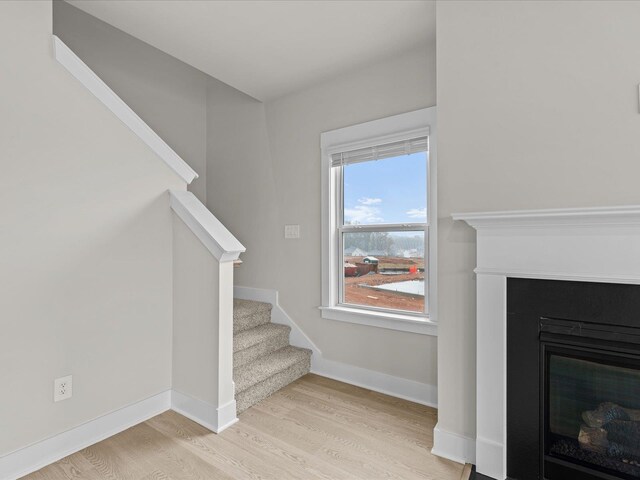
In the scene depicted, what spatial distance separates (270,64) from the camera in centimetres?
257

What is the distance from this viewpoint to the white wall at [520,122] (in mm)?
1438

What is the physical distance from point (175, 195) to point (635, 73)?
2.50m

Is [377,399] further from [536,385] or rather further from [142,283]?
[142,283]

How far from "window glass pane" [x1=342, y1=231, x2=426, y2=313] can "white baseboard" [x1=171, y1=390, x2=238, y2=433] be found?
1236mm

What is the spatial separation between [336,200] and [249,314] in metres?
1.26

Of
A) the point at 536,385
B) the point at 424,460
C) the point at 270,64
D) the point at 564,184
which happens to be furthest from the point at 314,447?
the point at 270,64

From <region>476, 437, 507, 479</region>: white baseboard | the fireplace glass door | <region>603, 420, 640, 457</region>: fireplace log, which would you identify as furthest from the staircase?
<region>603, 420, 640, 457</region>: fireplace log

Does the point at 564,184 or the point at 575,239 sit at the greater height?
the point at 564,184

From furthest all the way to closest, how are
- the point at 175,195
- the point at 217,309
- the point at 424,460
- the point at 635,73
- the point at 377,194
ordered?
the point at 377,194
the point at 175,195
the point at 217,309
the point at 424,460
the point at 635,73

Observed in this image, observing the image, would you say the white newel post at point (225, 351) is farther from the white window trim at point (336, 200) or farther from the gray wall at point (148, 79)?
the gray wall at point (148, 79)

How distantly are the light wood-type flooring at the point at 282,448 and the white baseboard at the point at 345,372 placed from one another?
10cm

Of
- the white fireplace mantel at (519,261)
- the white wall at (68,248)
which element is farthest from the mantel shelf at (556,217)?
the white wall at (68,248)

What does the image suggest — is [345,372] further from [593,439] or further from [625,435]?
[625,435]

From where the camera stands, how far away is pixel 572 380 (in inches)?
60.9
